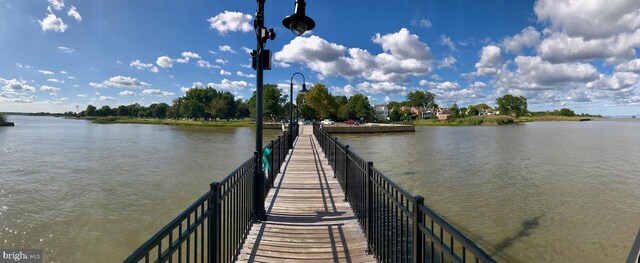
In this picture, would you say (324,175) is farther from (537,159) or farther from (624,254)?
(537,159)

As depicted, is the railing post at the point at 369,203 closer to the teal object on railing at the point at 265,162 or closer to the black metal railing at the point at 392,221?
the black metal railing at the point at 392,221

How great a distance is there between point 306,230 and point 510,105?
159392mm

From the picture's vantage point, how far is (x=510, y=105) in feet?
455

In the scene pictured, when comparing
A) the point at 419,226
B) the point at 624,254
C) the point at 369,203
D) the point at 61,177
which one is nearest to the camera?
the point at 419,226

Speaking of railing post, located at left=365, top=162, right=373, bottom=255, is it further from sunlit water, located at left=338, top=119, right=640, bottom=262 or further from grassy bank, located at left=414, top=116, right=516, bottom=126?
grassy bank, located at left=414, top=116, right=516, bottom=126

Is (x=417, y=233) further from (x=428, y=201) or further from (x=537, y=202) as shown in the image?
(x=537, y=202)

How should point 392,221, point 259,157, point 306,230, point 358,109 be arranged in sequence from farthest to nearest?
point 358,109, point 259,157, point 306,230, point 392,221

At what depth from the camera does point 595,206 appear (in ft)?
36.6

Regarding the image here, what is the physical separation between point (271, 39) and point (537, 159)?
82.9 feet

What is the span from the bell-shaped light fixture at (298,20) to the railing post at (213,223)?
2.68 meters

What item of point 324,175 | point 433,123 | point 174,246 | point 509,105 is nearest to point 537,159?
point 324,175

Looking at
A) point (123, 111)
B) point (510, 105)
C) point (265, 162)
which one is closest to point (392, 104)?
point (510, 105)

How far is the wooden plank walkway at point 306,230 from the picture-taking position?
14.3 feet

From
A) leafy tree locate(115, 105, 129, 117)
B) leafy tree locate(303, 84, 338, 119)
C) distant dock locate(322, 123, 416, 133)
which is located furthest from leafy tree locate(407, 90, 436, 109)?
leafy tree locate(115, 105, 129, 117)
